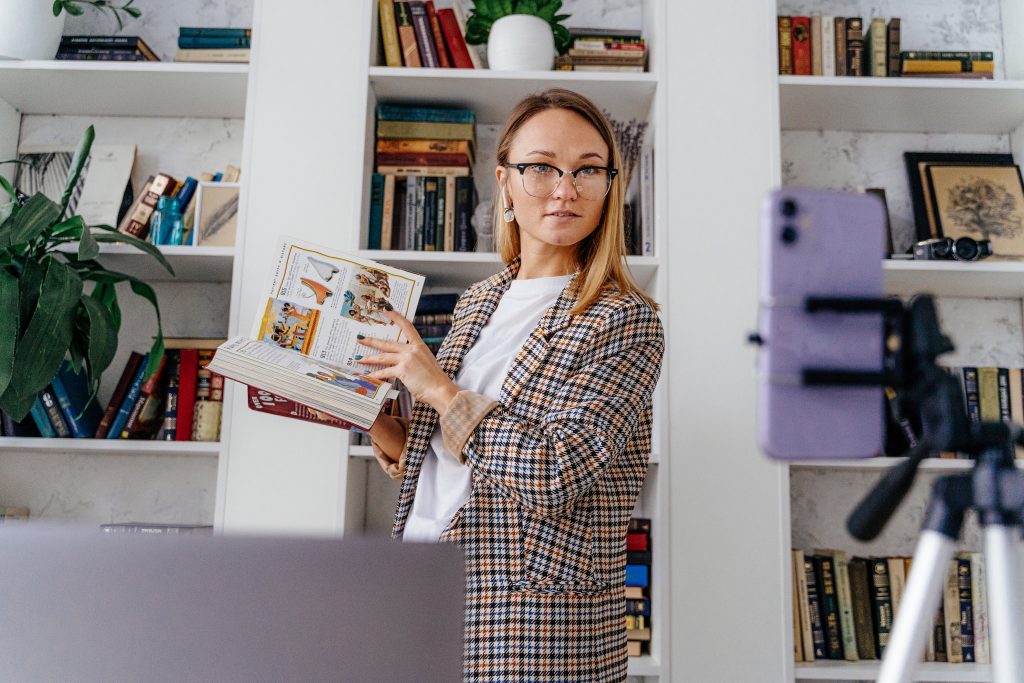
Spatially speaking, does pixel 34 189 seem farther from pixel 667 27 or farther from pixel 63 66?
pixel 667 27

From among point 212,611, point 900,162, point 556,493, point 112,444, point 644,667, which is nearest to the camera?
point 212,611

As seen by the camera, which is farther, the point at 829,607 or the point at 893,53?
the point at 893,53

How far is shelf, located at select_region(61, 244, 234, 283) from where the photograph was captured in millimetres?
2096

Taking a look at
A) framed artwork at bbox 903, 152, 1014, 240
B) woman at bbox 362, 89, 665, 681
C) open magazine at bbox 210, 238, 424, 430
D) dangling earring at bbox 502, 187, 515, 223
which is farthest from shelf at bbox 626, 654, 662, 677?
framed artwork at bbox 903, 152, 1014, 240

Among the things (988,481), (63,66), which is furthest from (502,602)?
(63,66)

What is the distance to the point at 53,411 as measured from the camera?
2.09 m

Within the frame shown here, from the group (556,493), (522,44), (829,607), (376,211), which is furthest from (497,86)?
(829,607)

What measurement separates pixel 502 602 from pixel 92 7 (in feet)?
7.21

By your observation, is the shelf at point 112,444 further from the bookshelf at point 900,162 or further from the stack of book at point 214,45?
the bookshelf at point 900,162

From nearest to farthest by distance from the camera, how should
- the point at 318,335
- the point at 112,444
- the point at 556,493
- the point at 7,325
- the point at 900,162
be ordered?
the point at 556,493 → the point at 318,335 → the point at 7,325 → the point at 112,444 → the point at 900,162

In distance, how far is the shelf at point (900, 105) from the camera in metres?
2.12

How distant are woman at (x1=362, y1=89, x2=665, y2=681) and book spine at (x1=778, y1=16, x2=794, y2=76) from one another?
0.93 m

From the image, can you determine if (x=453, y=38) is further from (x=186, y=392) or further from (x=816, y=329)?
(x=816, y=329)

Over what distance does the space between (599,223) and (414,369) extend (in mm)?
439
